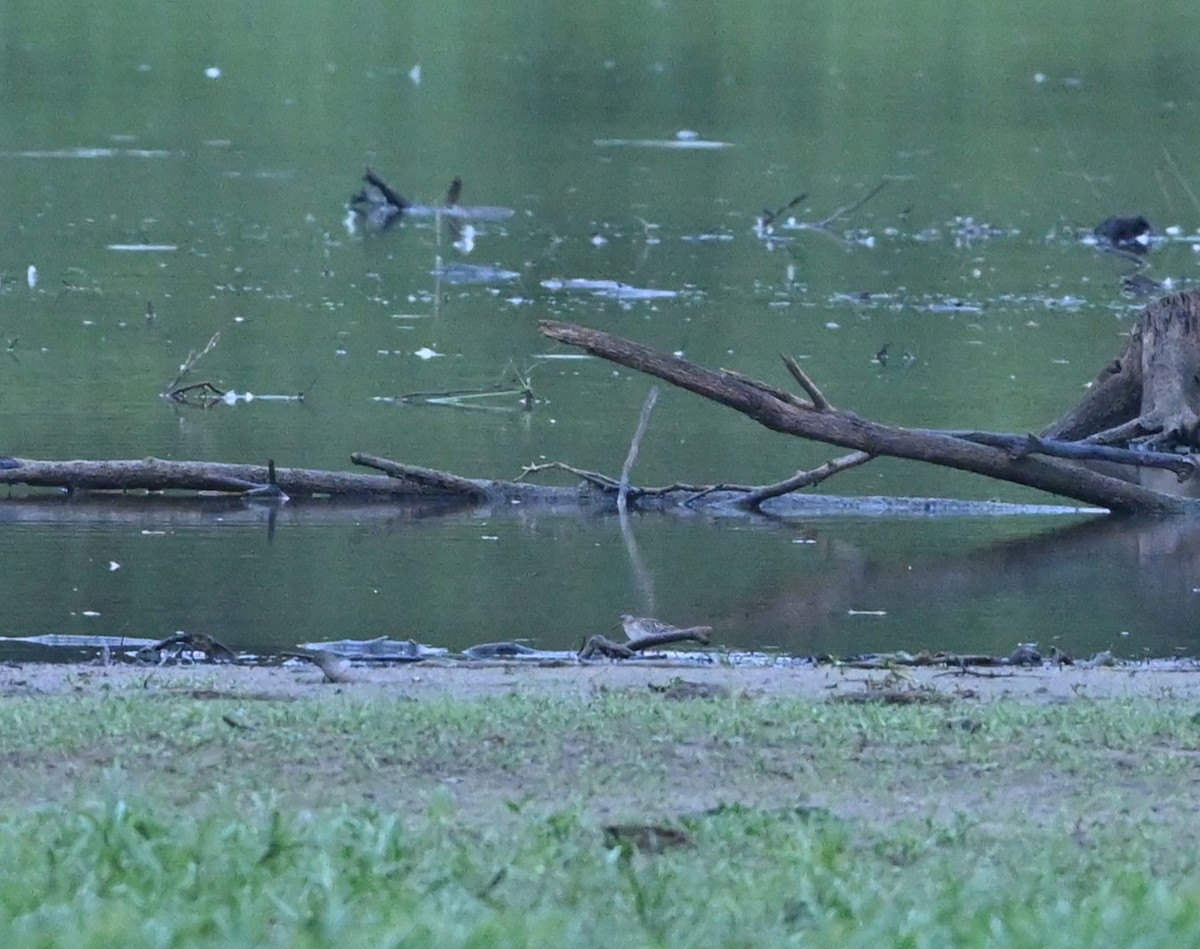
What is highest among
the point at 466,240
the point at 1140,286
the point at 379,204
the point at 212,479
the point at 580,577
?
the point at 379,204

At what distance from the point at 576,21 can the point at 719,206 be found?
33.4m

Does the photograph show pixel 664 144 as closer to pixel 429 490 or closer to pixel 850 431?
pixel 429 490

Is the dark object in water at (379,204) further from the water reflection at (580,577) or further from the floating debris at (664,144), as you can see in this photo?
the water reflection at (580,577)

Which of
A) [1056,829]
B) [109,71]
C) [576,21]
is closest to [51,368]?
[1056,829]

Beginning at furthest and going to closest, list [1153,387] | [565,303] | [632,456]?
[565,303], [1153,387], [632,456]

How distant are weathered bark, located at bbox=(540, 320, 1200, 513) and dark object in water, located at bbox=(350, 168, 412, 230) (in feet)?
50.2

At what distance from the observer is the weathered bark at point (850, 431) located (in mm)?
12141

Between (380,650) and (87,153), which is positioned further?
(87,153)

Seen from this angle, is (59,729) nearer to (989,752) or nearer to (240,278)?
(989,752)

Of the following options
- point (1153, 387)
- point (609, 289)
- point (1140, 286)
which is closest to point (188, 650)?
point (1153, 387)

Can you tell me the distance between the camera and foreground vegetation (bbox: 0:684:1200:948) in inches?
194

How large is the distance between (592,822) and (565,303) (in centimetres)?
1589

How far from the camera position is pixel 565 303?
21.8m

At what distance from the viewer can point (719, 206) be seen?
29.8m
